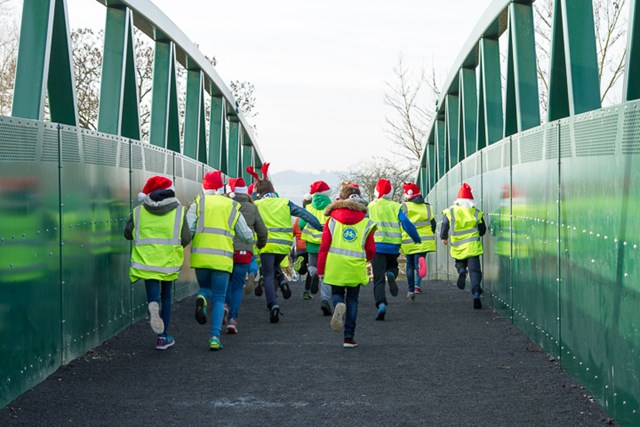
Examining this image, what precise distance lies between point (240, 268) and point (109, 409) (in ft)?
14.7

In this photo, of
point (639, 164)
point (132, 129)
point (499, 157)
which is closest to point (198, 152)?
point (132, 129)

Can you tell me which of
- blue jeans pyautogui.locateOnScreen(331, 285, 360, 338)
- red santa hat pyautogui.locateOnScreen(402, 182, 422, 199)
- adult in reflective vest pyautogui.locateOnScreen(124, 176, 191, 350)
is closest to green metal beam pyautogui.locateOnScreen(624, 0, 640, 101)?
blue jeans pyautogui.locateOnScreen(331, 285, 360, 338)

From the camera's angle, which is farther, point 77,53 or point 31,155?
point 77,53

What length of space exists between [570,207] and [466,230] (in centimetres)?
596

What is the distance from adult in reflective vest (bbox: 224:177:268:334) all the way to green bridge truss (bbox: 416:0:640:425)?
2.78 m

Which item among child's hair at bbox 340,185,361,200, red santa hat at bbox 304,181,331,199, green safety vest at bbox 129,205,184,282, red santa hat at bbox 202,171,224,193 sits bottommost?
green safety vest at bbox 129,205,184,282

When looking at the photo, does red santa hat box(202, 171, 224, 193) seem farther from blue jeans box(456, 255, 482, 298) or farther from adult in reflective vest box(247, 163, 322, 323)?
blue jeans box(456, 255, 482, 298)

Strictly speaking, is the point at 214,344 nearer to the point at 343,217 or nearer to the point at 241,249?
the point at 241,249

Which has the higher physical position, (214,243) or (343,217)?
(343,217)

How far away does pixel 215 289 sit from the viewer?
10.7 meters

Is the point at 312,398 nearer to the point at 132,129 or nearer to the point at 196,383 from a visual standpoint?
the point at 196,383

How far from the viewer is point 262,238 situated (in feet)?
38.1

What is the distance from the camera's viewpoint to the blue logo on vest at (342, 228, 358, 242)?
10.8 metres

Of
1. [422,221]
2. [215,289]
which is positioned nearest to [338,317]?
[215,289]
